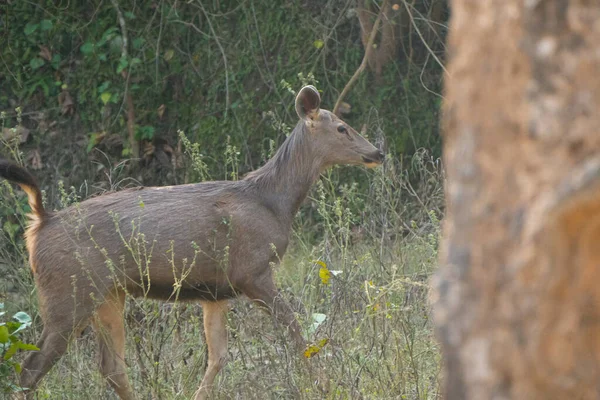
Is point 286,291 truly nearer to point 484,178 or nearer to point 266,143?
point 266,143

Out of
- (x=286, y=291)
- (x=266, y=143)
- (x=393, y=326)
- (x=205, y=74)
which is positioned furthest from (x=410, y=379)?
(x=205, y=74)

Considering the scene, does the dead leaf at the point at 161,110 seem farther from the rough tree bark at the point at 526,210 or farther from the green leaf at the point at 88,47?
the rough tree bark at the point at 526,210

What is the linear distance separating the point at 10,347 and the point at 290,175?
257 cm

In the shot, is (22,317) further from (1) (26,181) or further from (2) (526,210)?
(2) (526,210)

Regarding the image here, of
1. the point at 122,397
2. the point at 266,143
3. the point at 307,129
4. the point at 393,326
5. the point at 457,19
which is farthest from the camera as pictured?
the point at 266,143

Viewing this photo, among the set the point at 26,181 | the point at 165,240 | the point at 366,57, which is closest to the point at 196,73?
the point at 366,57

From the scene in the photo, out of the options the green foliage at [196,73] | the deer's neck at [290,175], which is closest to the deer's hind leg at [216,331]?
the deer's neck at [290,175]

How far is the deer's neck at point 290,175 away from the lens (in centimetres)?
727

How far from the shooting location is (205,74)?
1120cm

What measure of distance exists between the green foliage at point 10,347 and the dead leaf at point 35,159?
540 centimetres

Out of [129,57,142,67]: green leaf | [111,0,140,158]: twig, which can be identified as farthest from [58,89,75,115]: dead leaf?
[129,57,142,67]: green leaf

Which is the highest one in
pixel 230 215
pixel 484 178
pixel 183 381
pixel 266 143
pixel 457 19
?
pixel 457 19

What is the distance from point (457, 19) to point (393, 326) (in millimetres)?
3927

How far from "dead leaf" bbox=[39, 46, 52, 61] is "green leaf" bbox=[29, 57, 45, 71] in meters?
0.05
